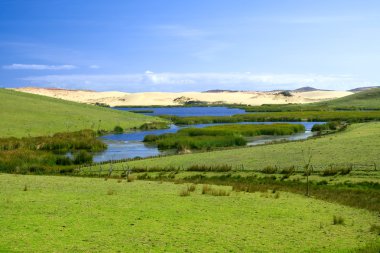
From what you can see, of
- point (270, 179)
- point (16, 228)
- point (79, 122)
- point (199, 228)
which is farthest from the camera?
point (79, 122)

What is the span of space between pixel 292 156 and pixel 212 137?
83.7 ft

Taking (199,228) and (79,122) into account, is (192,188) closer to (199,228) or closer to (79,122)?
(199,228)

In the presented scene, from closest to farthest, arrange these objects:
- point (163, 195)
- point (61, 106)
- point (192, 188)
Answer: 1. point (163, 195)
2. point (192, 188)
3. point (61, 106)

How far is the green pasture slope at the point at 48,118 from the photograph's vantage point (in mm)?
75075

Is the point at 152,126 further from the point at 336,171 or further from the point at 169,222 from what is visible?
the point at 169,222

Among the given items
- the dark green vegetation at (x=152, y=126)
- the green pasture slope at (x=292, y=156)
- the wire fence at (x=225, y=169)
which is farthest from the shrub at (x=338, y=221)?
the dark green vegetation at (x=152, y=126)

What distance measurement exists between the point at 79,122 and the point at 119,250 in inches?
3015

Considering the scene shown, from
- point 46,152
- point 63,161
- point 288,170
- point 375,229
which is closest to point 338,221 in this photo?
point 375,229

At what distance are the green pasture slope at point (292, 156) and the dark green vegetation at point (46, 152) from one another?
7.47 meters

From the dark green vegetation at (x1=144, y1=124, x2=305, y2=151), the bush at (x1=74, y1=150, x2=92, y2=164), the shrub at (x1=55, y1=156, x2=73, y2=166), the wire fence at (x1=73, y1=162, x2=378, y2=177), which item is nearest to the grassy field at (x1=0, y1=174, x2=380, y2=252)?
the wire fence at (x1=73, y1=162, x2=378, y2=177)

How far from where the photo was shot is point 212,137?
68.1 meters

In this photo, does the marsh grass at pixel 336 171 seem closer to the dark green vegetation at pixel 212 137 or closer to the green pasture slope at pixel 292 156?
the green pasture slope at pixel 292 156

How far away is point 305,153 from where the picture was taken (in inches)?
1750

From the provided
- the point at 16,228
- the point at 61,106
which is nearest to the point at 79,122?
the point at 61,106
